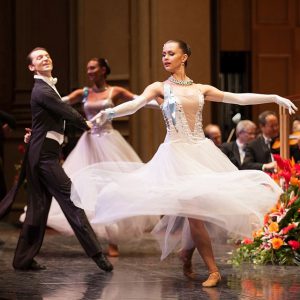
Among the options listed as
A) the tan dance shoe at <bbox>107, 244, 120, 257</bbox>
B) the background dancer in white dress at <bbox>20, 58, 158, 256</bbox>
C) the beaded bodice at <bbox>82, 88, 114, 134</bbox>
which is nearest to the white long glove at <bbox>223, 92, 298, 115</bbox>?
the tan dance shoe at <bbox>107, 244, 120, 257</bbox>

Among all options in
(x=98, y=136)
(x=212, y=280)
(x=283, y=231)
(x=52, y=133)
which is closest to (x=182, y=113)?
(x=212, y=280)

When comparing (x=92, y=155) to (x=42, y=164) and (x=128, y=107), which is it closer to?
(x=42, y=164)

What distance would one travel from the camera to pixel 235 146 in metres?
9.88

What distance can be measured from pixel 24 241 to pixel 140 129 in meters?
4.11

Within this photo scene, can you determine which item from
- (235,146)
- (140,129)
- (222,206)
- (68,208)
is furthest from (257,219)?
(140,129)

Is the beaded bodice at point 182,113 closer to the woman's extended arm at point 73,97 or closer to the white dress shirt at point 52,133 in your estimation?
the white dress shirt at point 52,133

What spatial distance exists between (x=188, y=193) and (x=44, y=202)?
163 centimetres

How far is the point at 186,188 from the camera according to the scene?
6.14m

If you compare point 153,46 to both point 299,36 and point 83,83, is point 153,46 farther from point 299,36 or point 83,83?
point 299,36

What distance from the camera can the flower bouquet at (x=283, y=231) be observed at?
24.5ft

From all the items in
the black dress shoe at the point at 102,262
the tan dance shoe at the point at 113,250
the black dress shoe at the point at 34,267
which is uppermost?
the black dress shoe at the point at 102,262

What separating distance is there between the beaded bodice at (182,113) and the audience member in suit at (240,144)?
10.7 ft

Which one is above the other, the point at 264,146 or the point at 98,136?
the point at 98,136

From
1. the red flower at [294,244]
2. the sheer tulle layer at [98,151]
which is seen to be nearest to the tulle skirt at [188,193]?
the red flower at [294,244]
